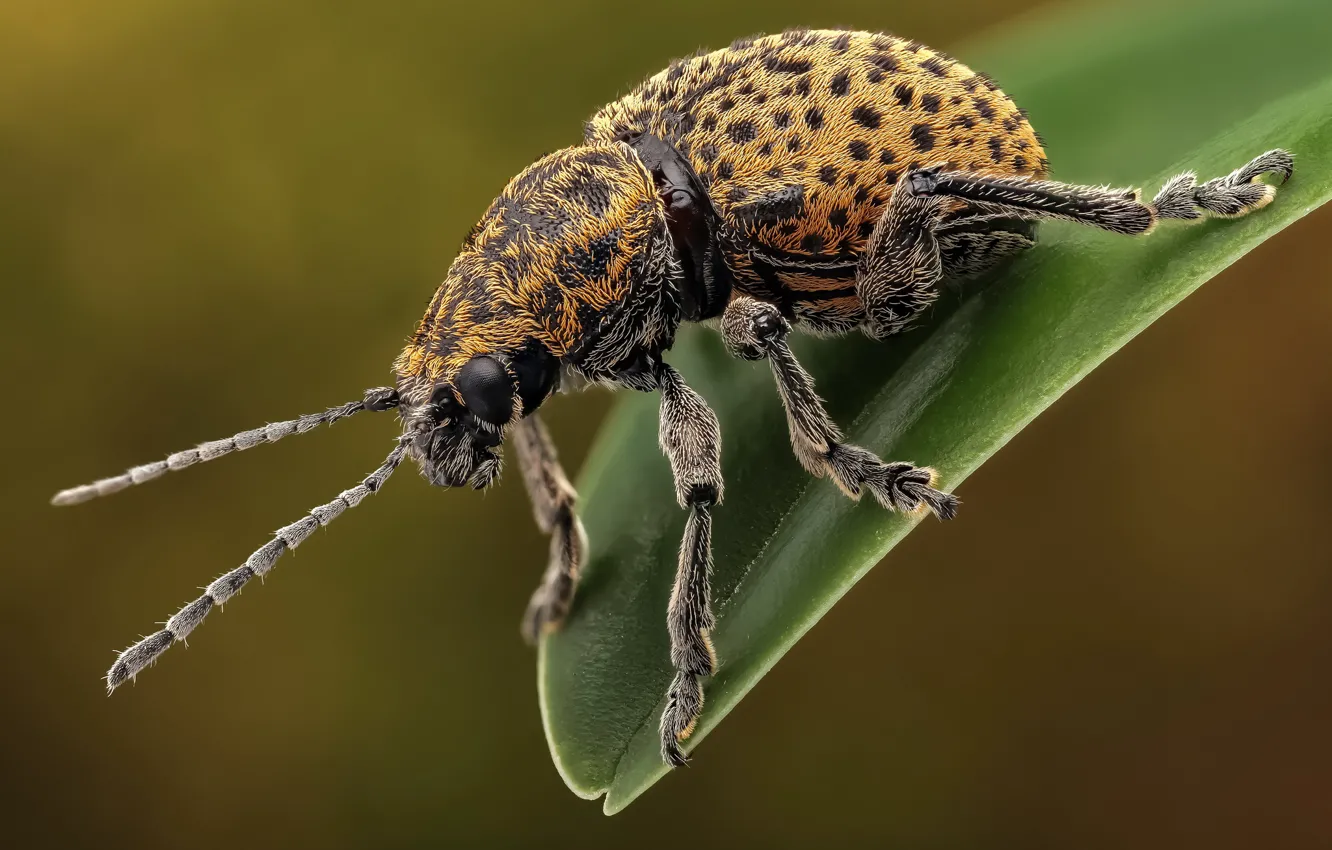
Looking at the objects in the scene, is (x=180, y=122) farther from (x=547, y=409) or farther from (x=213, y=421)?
(x=547, y=409)

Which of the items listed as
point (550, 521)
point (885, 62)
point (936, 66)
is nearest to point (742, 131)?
point (885, 62)

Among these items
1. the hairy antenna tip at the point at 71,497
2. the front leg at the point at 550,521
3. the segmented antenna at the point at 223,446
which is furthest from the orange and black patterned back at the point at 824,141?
the hairy antenna tip at the point at 71,497

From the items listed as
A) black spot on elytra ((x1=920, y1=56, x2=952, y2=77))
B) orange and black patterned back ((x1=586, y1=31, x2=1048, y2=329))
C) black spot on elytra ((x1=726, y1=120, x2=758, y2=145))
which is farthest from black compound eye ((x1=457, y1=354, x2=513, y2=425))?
black spot on elytra ((x1=920, y1=56, x2=952, y2=77))

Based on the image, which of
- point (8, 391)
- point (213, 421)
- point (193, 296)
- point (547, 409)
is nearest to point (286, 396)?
point (213, 421)

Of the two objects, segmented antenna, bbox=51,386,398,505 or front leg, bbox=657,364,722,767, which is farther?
segmented antenna, bbox=51,386,398,505

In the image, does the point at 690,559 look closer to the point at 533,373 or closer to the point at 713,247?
the point at 533,373

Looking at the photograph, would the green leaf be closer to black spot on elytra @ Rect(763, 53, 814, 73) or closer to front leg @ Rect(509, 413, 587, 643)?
front leg @ Rect(509, 413, 587, 643)
